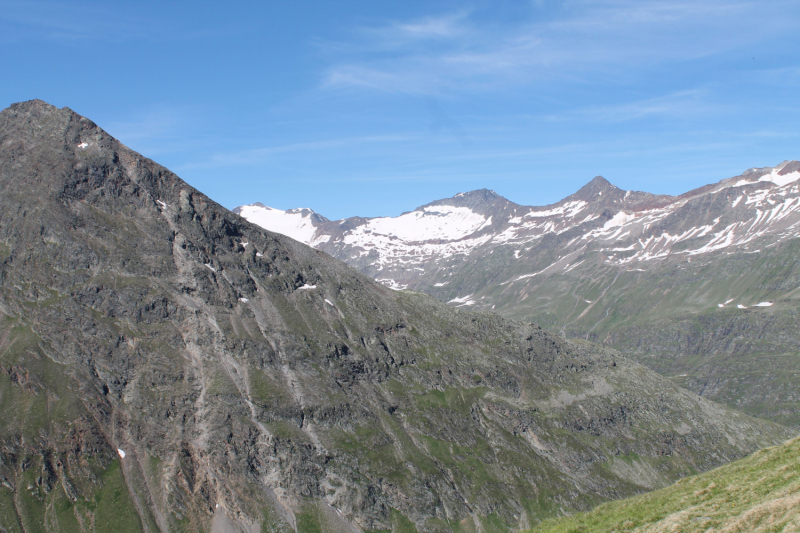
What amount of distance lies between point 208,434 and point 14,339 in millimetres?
62890

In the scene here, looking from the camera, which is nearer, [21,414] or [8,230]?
[21,414]

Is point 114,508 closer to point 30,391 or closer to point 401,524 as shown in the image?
point 30,391

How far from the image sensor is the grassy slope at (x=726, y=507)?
30094mm

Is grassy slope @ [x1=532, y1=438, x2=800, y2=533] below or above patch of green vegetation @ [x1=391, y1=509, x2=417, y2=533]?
above

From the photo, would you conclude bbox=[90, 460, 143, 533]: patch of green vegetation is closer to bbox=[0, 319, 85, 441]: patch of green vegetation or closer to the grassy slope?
bbox=[0, 319, 85, 441]: patch of green vegetation

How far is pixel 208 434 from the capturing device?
171625 mm

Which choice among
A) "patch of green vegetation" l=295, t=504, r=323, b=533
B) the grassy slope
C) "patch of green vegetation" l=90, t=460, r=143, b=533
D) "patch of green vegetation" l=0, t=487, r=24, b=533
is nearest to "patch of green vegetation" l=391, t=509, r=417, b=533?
"patch of green vegetation" l=295, t=504, r=323, b=533

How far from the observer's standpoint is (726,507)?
34406 mm

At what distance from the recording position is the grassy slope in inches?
1185

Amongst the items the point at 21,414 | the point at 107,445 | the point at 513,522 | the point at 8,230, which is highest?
the point at 8,230

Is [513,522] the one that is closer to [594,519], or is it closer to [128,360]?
[128,360]

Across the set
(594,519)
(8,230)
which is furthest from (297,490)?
(594,519)

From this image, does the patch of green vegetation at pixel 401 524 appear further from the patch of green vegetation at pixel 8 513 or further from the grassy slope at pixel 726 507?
the grassy slope at pixel 726 507

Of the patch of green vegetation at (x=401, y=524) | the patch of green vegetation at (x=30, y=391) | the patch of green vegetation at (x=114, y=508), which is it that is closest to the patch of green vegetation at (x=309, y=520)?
the patch of green vegetation at (x=401, y=524)
